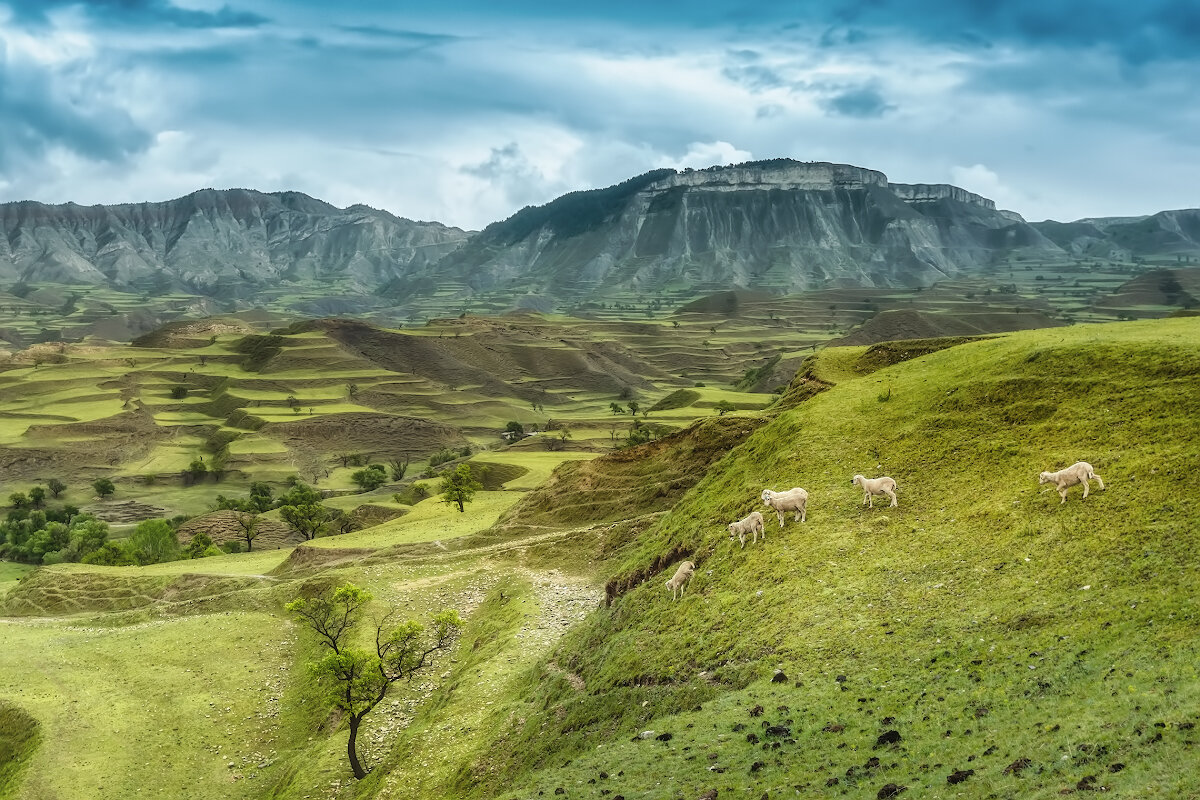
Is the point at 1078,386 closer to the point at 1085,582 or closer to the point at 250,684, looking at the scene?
the point at 1085,582

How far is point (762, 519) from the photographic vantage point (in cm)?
3206

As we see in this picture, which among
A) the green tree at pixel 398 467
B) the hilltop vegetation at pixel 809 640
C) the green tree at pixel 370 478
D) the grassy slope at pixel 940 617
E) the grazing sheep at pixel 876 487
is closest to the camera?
the grassy slope at pixel 940 617

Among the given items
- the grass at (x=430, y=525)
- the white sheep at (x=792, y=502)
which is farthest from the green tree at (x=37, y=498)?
the white sheep at (x=792, y=502)

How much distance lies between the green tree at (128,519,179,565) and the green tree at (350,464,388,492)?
4755 centimetres

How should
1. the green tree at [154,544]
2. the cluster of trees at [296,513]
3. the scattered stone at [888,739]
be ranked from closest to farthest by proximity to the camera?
the scattered stone at [888,739]
the green tree at [154,544]
the cluster of trees at [296,513]

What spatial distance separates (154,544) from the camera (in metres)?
100

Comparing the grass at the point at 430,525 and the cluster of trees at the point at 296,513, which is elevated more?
the grass at the point at 430,525

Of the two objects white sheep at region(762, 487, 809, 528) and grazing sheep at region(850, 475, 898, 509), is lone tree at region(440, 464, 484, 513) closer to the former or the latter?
white sheep at region(762, 487, 809, 528)

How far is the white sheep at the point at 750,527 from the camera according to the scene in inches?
1242

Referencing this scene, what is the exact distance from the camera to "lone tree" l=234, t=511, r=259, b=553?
348 feet

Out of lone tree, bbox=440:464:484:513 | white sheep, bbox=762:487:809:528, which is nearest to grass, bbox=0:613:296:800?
white sheep, bbox=762:487:809:528

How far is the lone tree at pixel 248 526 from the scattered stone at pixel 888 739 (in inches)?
3900

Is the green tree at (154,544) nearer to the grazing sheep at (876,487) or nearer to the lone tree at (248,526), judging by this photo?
the lone tree at (248,526)

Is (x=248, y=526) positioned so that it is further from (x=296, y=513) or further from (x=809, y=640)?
(x=809, y=640)
